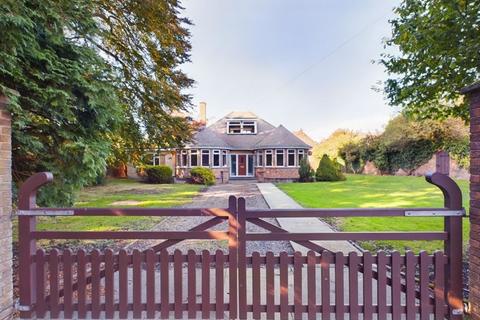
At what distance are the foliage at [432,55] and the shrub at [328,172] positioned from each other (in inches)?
588

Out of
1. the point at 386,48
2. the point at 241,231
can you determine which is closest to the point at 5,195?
the point at 241,231

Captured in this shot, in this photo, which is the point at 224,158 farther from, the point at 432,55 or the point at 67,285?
the point at 67,285

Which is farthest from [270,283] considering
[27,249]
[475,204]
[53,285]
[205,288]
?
[27,249]

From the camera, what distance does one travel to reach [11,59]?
297cm

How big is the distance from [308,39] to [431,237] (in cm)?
1666

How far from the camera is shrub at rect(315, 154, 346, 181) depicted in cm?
2030

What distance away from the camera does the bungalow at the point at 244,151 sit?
23016 mm

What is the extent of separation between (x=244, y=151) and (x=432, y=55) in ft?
69.9

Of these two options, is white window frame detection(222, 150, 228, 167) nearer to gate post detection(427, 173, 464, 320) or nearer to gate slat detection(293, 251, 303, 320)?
gate slat detection(293, 251, 303, 320)

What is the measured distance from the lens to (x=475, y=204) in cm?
238

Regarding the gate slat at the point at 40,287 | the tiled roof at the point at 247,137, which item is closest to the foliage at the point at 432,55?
the gate slat at the point at 40,287

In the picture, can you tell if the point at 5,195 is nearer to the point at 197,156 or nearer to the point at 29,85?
the point at 29,85

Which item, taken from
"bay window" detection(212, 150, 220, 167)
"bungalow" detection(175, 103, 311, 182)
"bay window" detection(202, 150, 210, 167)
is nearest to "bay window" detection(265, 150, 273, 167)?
"bungalow" detection(175, 103, 311, 182)

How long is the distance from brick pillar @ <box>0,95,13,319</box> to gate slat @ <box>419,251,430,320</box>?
147 inches
